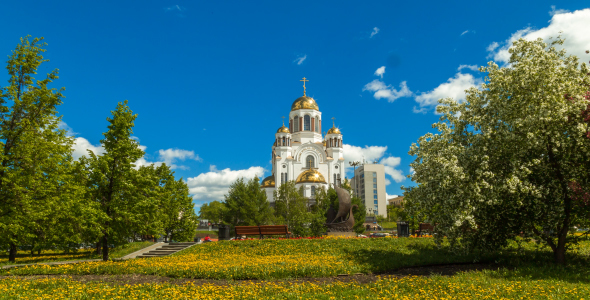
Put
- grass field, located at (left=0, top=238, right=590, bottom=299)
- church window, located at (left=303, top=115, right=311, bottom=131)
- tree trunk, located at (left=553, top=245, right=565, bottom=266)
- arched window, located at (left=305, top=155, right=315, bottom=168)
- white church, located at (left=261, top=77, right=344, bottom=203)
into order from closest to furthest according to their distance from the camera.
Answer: grass field, located at (left=0, top=238, right=590, bottom=299) < tree trunk, located at (left=553, top=245, right=565, bottom=266) < white church, located at (left=261, top=77, right=344, bottom=203) < arched window, located at (left=305, top=155, right=315, bottom=168) < church window, located at (left=303, top=115, right=311, bottom=131)

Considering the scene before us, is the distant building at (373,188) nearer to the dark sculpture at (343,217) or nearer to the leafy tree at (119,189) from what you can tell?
the dark sculpture at (343,217)

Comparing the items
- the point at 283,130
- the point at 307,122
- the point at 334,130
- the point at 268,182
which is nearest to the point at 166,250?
the point at 268,182

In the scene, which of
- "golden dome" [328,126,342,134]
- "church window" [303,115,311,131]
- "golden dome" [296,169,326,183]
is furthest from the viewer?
"church window" [303,115,311,131]

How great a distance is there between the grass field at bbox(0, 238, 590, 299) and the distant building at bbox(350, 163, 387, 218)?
100m

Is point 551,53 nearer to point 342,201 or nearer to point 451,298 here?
A: point 451,298

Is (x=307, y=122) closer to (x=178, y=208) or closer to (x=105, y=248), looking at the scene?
(x=178, y=208)

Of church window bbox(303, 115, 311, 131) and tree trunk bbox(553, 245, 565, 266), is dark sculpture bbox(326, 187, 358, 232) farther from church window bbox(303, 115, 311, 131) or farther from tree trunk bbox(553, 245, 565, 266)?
church window bbox(303, 115, 311, 131)

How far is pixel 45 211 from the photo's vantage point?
39.5 feet

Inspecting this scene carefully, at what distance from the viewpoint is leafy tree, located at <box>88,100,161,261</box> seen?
15008mm

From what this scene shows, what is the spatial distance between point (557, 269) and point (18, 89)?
57.7ft

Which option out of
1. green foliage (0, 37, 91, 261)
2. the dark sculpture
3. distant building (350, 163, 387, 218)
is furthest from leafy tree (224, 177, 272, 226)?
distant building (350, 163, 387, 218)

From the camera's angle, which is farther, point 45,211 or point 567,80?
point 45,211

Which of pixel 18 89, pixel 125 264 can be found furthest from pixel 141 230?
pixel 18 89

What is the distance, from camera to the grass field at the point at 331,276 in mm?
7535
